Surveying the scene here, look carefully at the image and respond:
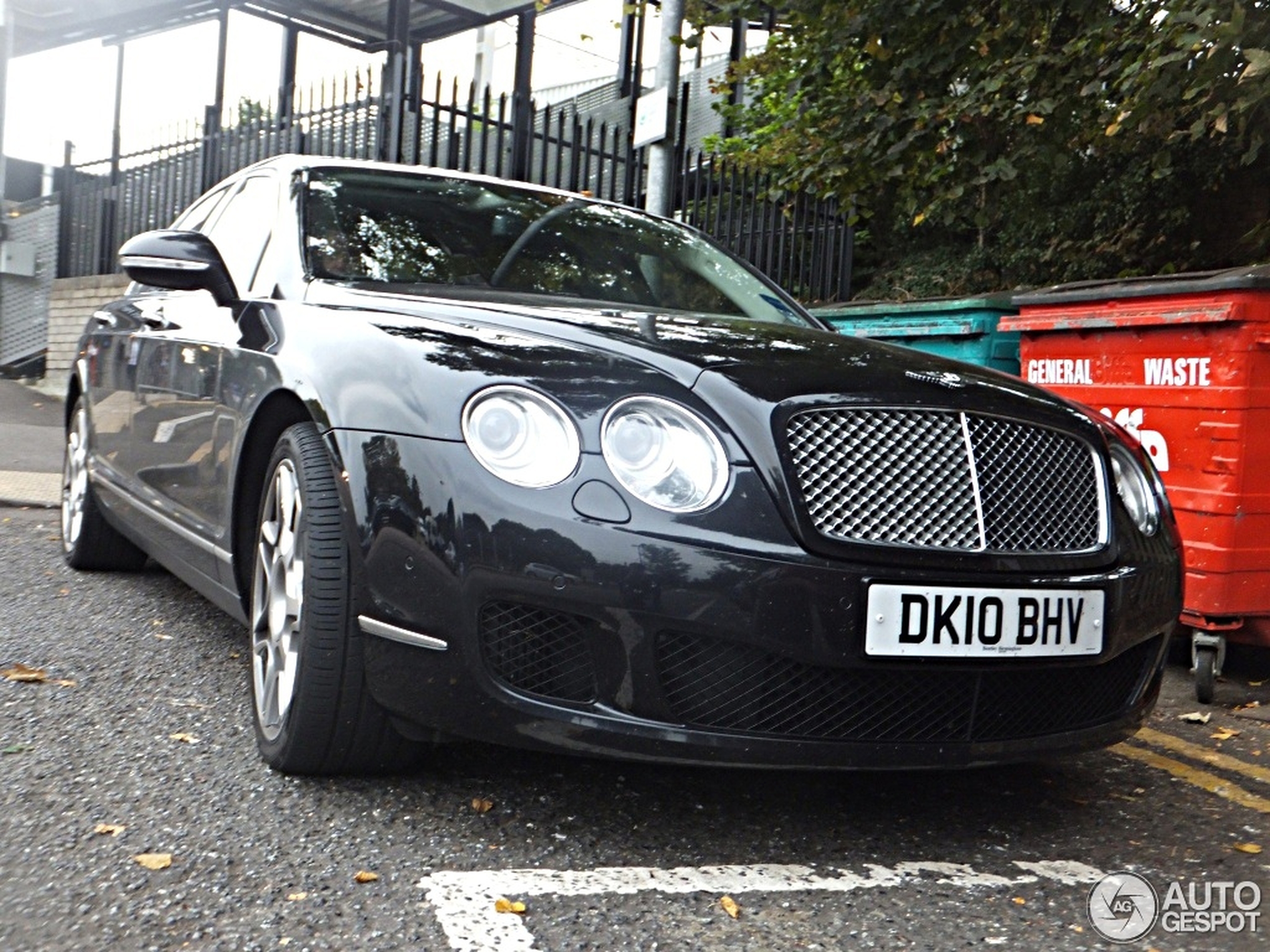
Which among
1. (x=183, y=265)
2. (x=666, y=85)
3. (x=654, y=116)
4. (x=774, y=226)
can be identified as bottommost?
(x=183, y=265)

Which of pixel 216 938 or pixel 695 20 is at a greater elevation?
pixel 695 20

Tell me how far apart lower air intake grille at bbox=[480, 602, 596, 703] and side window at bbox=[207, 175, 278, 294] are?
168 cm

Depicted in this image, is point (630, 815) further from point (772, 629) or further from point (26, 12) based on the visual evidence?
point (26, 12)

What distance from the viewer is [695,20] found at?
9.38m

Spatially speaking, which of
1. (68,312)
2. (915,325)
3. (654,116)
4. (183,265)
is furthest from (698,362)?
(68,312)

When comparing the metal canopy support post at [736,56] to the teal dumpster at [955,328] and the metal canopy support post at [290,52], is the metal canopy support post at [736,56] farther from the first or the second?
the teal dumpster at [955,328]

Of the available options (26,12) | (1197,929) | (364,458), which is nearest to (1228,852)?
(1197,929)

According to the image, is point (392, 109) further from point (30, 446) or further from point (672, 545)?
point (672, 545)

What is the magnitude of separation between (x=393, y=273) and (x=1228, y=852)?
239 centimetres

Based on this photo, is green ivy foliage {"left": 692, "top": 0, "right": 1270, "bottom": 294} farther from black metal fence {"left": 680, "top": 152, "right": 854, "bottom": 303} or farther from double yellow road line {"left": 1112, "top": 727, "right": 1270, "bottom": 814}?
double yellow road line {"left": 1112, "top": 727, "right": 1270, "bottom": 814}

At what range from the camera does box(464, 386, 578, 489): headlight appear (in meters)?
2.54

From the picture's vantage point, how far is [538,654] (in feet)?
8.35

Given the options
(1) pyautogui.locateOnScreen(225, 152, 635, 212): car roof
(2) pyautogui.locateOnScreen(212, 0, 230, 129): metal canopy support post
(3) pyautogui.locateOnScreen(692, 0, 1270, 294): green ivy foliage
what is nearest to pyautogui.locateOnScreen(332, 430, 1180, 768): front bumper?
(1) pyautogui.locateOnScreen(225, 152, 635, 212): car roof

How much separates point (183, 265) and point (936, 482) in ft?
7.04
